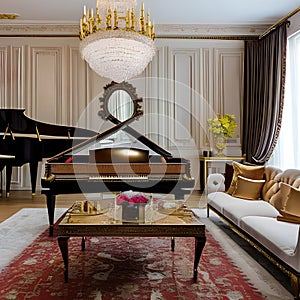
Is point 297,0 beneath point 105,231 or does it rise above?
above

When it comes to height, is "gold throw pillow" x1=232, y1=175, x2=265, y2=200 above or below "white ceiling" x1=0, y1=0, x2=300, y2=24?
below

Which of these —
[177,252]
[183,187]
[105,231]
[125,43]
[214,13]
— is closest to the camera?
[105,231]

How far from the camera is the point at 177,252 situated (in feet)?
11.1

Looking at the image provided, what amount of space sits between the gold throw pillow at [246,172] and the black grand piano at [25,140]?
9.47 ft

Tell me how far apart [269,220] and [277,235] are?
45cm

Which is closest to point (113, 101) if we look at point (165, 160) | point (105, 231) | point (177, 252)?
point (165, 160)

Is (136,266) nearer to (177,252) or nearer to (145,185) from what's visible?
(177,252)

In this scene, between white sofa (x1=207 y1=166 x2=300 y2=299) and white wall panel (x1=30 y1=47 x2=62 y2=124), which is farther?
white wall panel (x1=30 y1=47 x2=62 y2=124)


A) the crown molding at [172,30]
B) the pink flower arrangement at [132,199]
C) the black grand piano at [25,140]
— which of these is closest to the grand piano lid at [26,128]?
the black grand piano at [25,140]

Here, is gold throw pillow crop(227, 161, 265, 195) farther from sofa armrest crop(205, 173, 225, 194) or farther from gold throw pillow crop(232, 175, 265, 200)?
sofa armrest crop(205, 173, 225, 194)

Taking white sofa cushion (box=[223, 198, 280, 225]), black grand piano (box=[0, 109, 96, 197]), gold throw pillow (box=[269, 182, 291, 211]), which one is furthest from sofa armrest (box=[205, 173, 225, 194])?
black grand piano (box=[0, 109, 96, 197])

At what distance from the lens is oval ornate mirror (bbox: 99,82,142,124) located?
7367mm

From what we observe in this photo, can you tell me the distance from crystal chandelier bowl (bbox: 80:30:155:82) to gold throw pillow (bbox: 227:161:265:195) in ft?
5.81

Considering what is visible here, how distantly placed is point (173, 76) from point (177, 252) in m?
4.68
